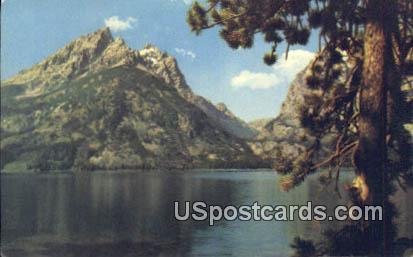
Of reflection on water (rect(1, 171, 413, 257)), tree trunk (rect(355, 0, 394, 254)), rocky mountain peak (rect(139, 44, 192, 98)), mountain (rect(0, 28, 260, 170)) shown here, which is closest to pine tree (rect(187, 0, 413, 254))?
tree trunk (rect(355, 0, 394, 254))

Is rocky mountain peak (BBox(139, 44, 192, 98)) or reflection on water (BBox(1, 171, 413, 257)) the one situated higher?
rocky mountain peak (BBox(139, 44, 192, 98))

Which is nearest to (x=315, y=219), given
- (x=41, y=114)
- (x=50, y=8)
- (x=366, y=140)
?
(x=366, y=140)

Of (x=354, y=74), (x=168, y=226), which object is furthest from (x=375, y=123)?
(x=168, y=226)

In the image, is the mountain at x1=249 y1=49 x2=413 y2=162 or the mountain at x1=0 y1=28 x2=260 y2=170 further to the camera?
the mountain at x1=0 y1=28 x2=260 y2=170

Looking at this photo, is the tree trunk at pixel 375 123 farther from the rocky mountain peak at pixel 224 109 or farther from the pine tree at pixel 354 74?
the rocky mountain peak at pixel 224 109

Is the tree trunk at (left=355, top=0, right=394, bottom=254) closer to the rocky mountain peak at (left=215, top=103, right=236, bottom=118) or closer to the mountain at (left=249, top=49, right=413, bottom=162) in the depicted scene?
the mountain at (left=249, top=49, right=413, bottom=162)

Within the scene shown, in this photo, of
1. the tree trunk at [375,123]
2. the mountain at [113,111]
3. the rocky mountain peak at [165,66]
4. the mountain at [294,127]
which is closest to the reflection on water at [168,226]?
the tree trunk at [375,123]

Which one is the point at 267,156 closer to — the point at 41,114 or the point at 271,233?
the point at 271,233
